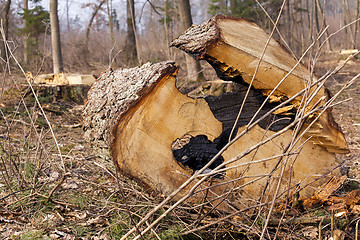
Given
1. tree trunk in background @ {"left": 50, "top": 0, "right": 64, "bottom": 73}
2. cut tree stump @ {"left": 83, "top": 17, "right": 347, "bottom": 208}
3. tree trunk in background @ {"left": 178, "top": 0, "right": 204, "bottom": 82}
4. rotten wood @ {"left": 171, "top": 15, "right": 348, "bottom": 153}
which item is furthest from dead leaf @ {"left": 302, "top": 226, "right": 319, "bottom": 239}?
tree trunk in background @ {"left": 50, "top": 0, "right": 64, "bottom": 73}

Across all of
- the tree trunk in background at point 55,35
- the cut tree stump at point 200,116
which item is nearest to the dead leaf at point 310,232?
the cut tree stump at point 200,116

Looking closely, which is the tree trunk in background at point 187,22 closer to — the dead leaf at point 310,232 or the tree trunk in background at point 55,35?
the tree trunk in background at point 55,35

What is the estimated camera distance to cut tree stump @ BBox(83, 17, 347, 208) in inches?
78.5

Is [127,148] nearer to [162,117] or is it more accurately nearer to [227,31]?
[162,117]

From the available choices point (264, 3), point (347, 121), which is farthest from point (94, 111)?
point (264, 3)

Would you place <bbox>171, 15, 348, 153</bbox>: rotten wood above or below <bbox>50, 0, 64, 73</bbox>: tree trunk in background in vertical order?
below

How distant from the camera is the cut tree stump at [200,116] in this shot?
2.00m

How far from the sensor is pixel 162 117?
82.7 inches

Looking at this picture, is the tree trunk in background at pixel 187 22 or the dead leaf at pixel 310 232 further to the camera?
the tree trunk in background at pixel 187 22

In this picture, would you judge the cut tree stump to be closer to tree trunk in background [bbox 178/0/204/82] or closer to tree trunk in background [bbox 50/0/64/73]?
tree trunk in background [bbox 178/0/204/82]

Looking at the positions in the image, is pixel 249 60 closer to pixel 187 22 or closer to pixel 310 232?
pixel 310 232

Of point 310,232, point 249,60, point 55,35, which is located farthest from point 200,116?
point 55,35

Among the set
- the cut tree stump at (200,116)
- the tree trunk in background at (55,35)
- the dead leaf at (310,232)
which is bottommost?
the dead leaf at (310,232)

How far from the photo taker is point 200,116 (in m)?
2.24
